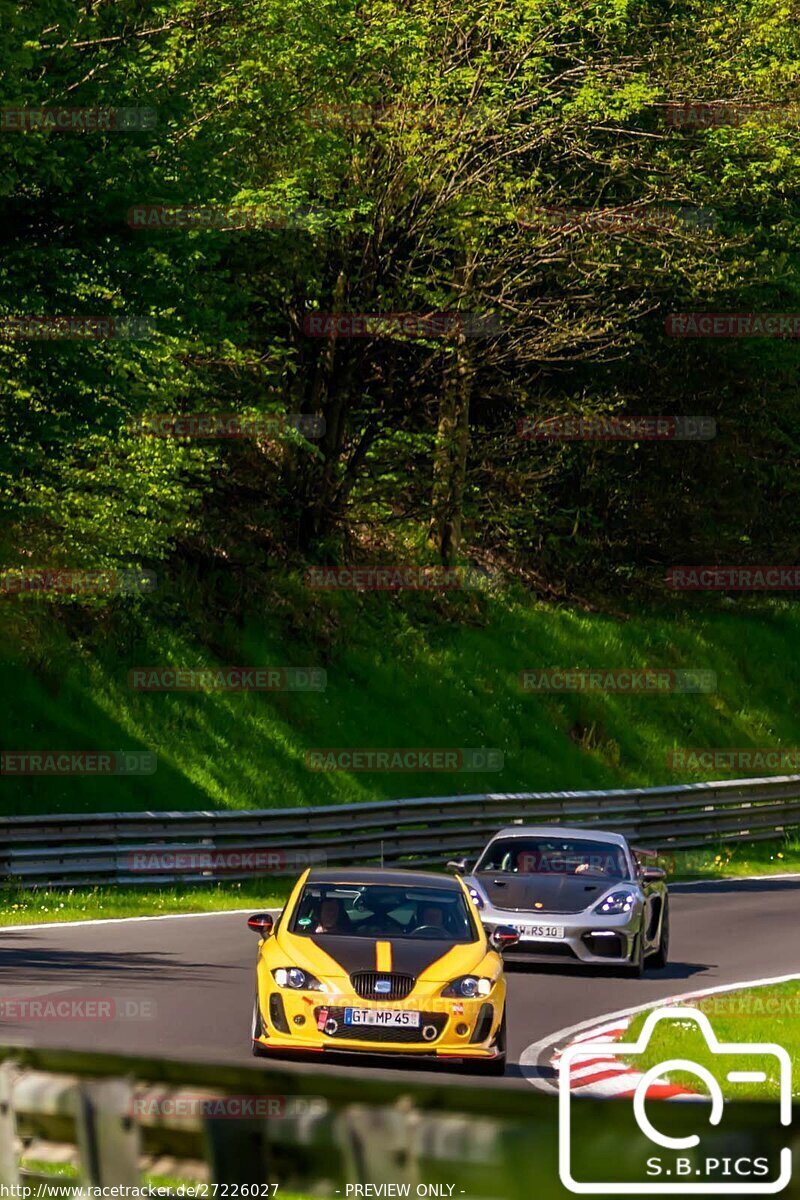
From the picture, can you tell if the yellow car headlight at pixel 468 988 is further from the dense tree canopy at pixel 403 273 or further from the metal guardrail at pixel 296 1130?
the dense tree canopy at pixel 403 273

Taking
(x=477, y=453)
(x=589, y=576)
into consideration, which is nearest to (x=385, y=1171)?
(x=477, y=453)

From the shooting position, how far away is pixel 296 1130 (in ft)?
15.1

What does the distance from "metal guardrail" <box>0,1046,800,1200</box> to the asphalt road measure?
609cm

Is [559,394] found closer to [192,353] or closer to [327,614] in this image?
[327,614]

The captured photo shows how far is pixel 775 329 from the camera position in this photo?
45.7 metres

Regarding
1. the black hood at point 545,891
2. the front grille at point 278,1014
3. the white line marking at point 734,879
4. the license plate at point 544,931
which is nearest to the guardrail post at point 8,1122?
the front grille at point 278,1014

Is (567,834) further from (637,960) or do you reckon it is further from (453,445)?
(453,445)

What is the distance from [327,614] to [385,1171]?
3394 centimetres

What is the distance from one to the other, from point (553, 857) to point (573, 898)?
1.16 metres

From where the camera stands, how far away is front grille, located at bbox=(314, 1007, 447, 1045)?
12648mm

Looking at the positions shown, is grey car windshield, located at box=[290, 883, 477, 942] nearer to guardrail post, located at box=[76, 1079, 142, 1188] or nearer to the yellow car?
the yellow car

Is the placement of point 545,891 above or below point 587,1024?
above

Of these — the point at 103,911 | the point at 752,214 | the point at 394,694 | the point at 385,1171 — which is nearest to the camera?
the point at 385,1171

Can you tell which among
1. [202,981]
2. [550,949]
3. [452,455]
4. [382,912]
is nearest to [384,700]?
[452,455]
